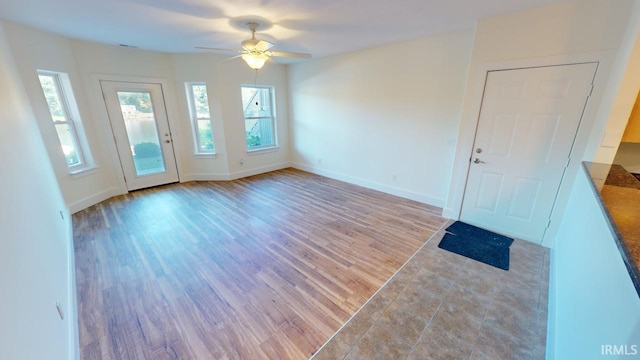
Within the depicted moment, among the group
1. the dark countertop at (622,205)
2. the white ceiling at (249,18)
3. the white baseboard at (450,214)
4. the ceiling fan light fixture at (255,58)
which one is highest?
the white ceiling at (249,18)

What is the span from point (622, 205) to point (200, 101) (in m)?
5.71

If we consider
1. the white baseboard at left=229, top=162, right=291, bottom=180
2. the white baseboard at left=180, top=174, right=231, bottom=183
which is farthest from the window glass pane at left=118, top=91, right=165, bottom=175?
the white baseboard at left=229, top=162, right=291, bottom=180

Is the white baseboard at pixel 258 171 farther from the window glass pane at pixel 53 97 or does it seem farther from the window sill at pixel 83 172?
the window glass pane at pixel 53 97

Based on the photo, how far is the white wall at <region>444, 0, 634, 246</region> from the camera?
2119 mm

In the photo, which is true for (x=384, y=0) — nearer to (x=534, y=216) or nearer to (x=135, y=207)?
(x=534, y=216)

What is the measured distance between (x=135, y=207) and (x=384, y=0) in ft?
14.6

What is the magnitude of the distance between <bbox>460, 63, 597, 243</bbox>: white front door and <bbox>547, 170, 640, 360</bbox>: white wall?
0.71 metres

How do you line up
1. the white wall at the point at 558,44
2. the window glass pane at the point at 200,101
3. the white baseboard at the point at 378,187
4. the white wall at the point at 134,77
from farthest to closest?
the window glass pane at the point at 200,101 → the white baseboard at the point at 378,187 → the white wall at the point at 134,77 → the white wall at the point at 558,44

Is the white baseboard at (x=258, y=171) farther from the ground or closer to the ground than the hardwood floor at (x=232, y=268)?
farther from the ground

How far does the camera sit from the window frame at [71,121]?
11.4 ft

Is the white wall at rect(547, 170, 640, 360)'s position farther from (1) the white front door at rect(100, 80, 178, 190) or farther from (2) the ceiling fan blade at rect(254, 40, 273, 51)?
(1) the white front door at rect(100, 80, 178, 190)

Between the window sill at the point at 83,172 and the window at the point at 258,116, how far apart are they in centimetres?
267

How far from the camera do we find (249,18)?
269cm

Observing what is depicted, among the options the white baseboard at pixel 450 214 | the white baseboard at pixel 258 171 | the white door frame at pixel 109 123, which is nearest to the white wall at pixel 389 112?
the white baseboard at pixel 450 214
